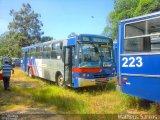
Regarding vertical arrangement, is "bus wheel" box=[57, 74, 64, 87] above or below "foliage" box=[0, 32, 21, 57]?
below

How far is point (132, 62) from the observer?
8164mm

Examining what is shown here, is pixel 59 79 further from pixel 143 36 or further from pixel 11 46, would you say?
pixel 11 46

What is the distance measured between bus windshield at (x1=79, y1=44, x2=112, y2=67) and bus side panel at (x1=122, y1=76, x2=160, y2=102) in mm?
3841

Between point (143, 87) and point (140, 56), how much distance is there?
0.95m

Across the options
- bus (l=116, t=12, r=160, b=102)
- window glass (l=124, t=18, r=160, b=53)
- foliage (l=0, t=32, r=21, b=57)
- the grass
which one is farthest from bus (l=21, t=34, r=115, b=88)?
foliage (l=0, t=32, r=21, b=57)

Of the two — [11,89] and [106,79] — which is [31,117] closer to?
[106,79]

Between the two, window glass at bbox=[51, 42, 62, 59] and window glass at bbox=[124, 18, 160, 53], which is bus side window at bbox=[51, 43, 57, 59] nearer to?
window glass at bbox=[51, 42, 62, 59]

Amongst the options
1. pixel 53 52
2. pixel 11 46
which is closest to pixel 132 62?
pixel 53 52

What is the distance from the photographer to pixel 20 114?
851 centimetres

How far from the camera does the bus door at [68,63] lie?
13031 mm

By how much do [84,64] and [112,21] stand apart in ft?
86.6

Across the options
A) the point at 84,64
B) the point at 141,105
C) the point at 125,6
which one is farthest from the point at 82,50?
the point at 125,6

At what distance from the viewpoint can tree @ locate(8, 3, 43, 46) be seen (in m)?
58.2

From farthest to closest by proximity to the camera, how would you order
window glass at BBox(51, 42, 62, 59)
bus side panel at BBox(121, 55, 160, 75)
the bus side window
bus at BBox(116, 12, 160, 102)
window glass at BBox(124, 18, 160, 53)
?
the bus side window
window glass at BBox(51, 42, 62, 59)
window glass at BBox(124, 18, 160, 53)
bus at BBox(116, 12, 160, 102)
bus side panel at BBox(121, 55, 160, 75)
